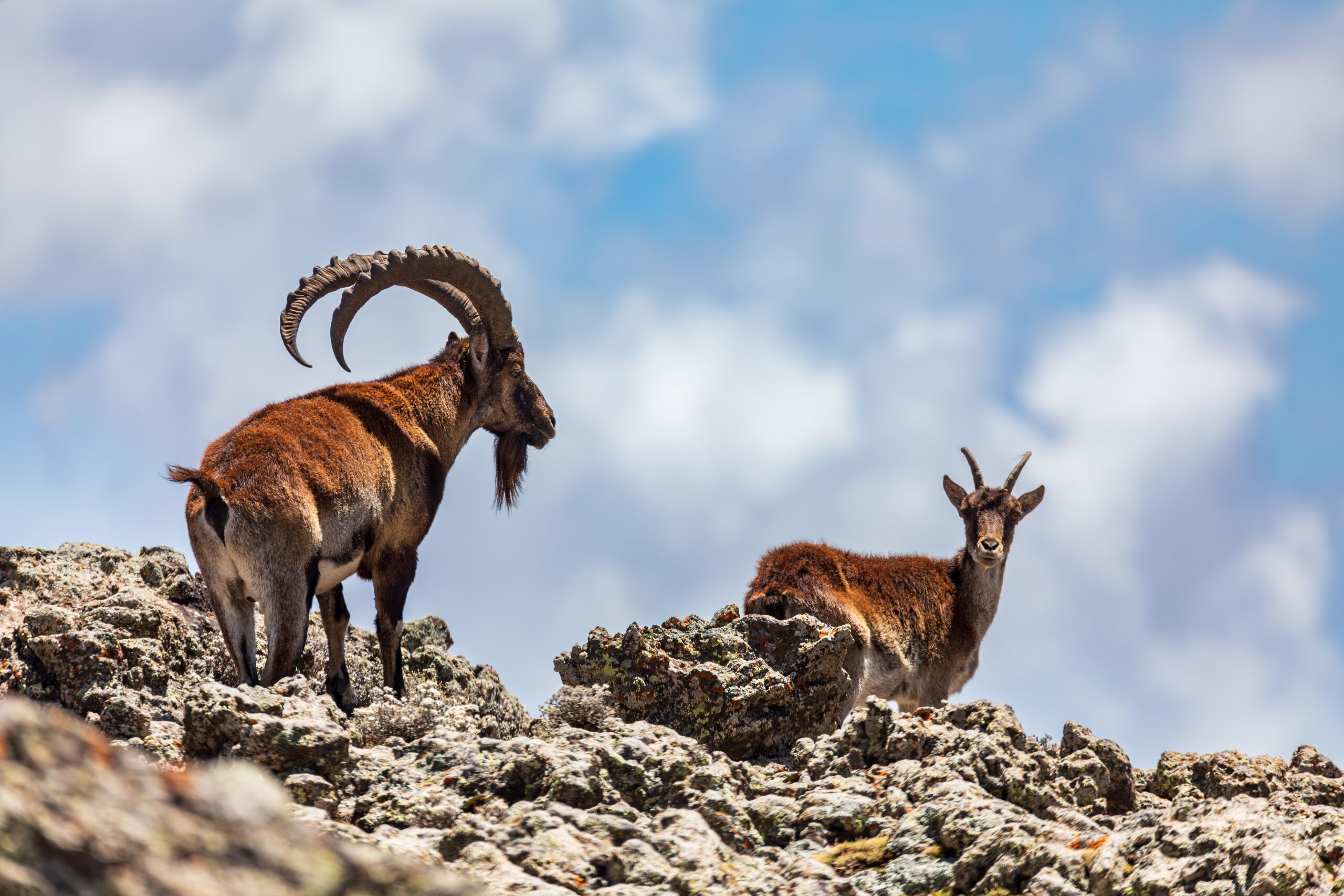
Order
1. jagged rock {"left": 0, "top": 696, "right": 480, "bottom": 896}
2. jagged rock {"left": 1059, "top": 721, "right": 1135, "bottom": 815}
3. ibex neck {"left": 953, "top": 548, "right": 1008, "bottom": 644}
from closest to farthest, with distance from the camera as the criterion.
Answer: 1. jagged rock {"left": 0, "top": 696, "right": 480, "bottom": 896}
2. jagged rock {"left": 1059, "top": 721, "right": 1135, "bottom": 815}
3. ibex neck {"left": 953, "top": 548, "right": 1008, "bottom": 644}

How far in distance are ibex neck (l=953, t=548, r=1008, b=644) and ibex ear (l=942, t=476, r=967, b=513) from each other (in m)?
0.75

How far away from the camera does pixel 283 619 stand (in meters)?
8.41

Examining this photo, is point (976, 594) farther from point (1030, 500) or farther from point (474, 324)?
point (474, 324)

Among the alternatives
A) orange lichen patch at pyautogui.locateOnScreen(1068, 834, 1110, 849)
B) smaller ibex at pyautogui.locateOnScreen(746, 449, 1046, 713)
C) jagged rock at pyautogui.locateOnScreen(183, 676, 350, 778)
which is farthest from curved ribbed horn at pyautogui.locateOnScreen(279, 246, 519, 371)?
orange lichen patch at pyautogui.locateOnScreen(1068, 834, 1110, 849)

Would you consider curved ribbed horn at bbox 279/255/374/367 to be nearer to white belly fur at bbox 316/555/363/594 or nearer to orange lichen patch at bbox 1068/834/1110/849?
white belly fur at bbox 316/555/363/594

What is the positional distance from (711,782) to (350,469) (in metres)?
4.24

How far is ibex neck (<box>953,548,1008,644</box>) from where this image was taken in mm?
13398

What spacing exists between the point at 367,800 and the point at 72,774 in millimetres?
4068

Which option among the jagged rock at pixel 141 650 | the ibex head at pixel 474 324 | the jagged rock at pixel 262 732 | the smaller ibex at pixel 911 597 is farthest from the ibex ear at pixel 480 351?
the jagged rock at pixel 262 732

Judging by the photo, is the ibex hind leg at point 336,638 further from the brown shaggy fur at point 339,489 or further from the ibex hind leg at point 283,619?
the ibex hind leg at point 283,619

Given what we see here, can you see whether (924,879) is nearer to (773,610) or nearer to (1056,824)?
(1056,824)

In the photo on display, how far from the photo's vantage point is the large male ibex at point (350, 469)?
8.44 m

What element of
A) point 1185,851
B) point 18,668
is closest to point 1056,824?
point 1185,851

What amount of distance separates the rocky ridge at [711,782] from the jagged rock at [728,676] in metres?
0.02
